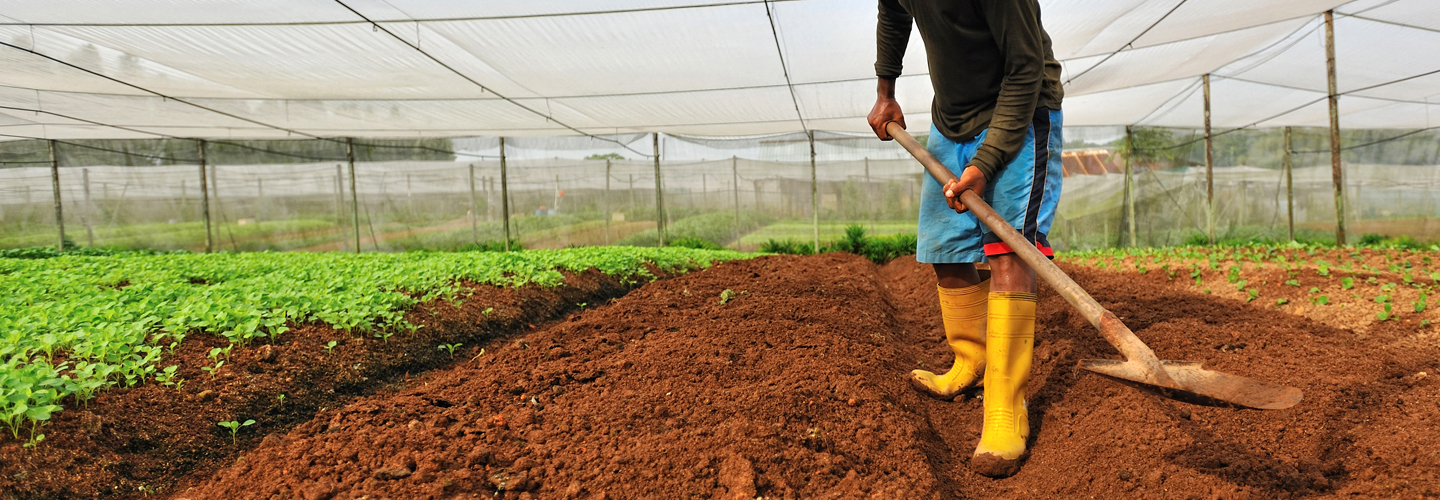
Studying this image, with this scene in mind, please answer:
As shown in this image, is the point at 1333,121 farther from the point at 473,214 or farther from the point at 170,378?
the point at 473,214

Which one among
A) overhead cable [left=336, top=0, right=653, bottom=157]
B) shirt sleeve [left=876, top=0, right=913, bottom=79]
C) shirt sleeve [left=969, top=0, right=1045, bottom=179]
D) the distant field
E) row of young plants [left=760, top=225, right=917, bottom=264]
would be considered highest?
overhead cable [left=336, top=0, right=653, bottom=157]

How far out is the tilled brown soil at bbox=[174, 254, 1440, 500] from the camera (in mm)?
1551

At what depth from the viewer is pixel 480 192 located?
13086mm

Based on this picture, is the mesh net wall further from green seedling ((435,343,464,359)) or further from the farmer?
the farmer

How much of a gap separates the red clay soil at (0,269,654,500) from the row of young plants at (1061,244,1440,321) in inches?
177

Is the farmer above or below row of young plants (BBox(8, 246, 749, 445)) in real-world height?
above

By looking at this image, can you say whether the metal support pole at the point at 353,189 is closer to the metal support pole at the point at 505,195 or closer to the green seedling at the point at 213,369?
the metal support pole at the point at 505,195

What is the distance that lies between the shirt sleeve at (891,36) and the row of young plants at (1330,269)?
8.08 ft

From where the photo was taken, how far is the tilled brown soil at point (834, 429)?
61.1 inches

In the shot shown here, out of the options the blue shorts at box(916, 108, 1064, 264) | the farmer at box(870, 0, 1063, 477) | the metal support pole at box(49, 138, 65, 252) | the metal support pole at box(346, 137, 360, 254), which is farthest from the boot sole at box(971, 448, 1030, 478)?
the metal support pole at box(49, 138, 65, 252)

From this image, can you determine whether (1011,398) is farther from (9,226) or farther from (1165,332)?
(9,226)

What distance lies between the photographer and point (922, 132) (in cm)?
1252

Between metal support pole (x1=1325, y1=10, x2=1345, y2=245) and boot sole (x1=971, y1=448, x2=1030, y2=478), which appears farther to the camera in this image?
metal support pole (x1=1325, y1=10, x2=1345, y2=245)

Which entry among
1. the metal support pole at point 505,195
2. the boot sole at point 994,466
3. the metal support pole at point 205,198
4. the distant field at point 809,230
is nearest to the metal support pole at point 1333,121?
the distant field at point 809,230
